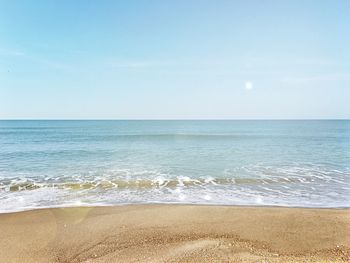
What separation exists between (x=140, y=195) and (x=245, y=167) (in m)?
9.16

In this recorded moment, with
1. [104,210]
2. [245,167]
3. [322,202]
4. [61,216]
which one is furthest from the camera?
[245,167]

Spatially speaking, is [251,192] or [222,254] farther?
[251,192]

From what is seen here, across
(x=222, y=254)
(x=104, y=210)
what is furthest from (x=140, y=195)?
(x=222, y=254)

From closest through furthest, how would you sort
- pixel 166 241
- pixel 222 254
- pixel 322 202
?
pixel 222 254, pixel 166 241, pixel 322 202

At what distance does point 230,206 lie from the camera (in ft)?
31.7

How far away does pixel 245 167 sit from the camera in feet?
61.0

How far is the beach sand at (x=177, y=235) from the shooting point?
19.6 ft

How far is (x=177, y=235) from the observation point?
7.06m

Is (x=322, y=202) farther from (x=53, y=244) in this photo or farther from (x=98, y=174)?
(x=98, y=174)

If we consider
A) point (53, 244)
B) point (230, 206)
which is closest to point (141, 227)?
point (53, 244)

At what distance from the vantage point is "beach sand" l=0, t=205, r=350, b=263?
19.6ft

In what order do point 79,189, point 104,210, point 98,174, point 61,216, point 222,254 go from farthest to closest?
1. point 98,174
2. point 79,189
3. point 104,210
4. point 61,216
5. point 222,254

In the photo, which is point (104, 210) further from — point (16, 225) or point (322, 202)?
point (322, 202)

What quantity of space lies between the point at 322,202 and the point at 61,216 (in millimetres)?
8978
